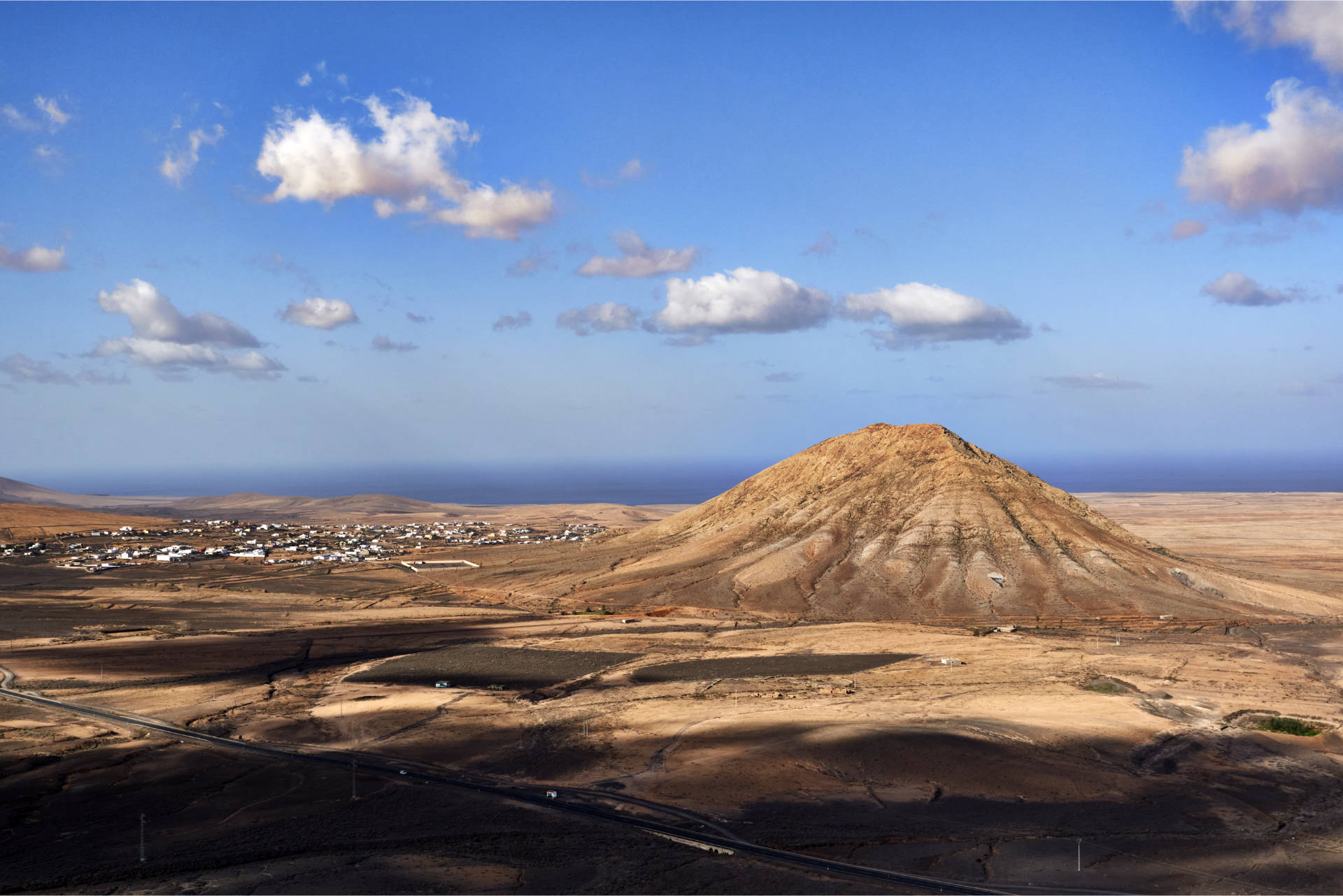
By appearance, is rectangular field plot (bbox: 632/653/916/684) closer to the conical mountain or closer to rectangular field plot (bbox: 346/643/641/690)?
rectangular field plot (bbox: 346/643/641/690)

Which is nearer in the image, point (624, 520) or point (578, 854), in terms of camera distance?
point (578, 854)

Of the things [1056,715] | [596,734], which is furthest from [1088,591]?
[596,734]

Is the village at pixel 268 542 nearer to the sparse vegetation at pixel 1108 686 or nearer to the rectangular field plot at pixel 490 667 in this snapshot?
the rectangular field plot at pixel 490 667

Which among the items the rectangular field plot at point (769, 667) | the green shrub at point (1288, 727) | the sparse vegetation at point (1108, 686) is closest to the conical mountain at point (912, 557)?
the rectangular field plot at point (769, 667)

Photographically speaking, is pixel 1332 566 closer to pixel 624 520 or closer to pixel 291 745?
pixel 291 745

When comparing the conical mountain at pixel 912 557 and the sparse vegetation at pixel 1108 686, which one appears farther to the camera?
the conical mountain at pixel 912 557

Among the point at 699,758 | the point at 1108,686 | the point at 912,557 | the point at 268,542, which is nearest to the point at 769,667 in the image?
the point at 1108,686

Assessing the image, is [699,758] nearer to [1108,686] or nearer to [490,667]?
[490,667]
